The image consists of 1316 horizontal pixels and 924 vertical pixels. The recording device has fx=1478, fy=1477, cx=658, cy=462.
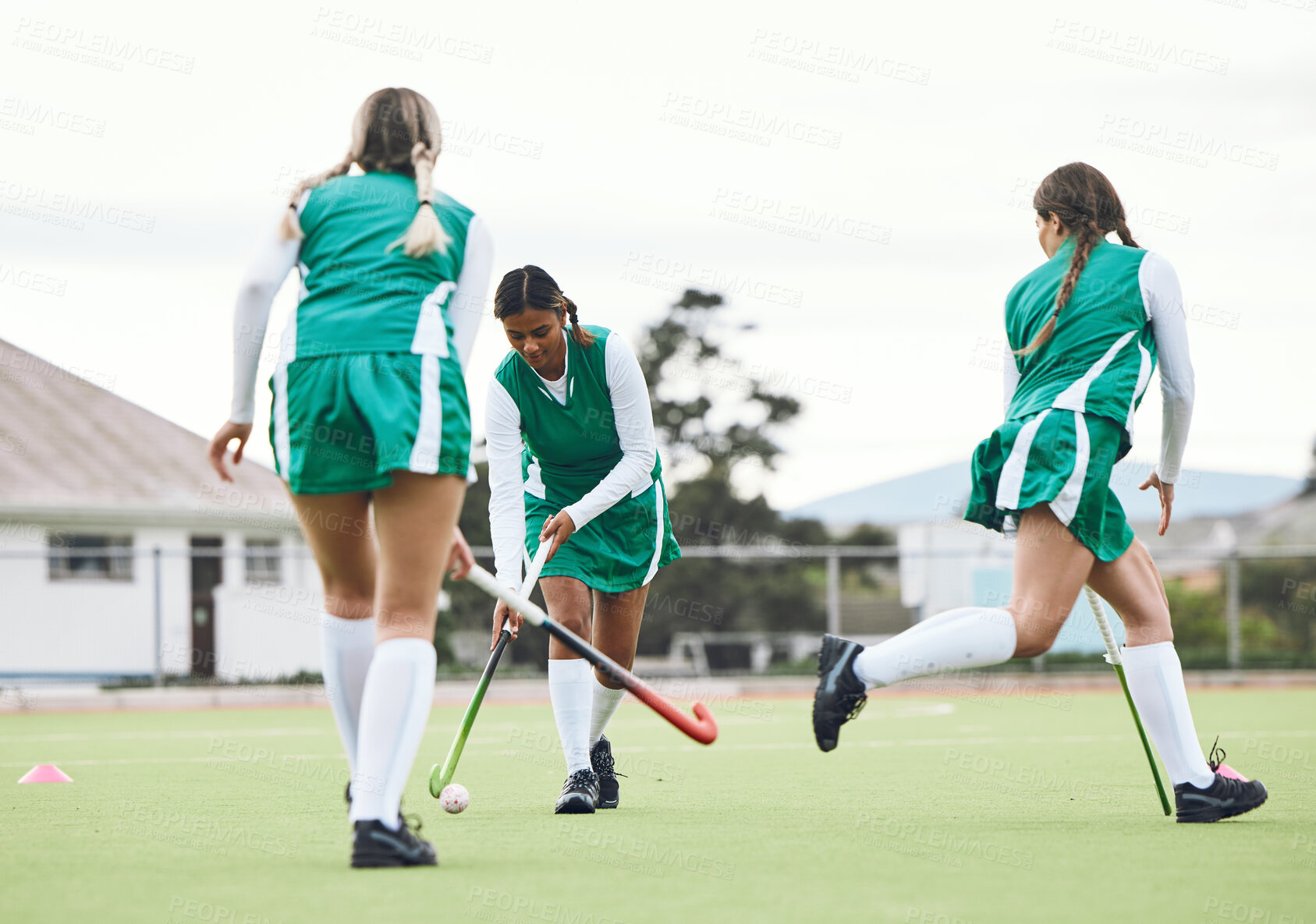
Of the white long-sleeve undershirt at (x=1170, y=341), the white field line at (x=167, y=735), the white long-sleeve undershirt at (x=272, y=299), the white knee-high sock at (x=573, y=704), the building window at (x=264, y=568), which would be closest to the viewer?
the white long-sleeve undershirt at (x=272, y=299)

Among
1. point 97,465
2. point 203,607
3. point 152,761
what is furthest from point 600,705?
point 97,465

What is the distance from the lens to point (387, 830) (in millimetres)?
3361

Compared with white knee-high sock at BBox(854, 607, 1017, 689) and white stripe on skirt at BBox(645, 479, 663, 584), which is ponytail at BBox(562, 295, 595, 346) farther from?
white knee-high sock at BBox(854, 607, 1017, 689)

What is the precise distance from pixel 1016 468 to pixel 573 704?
1825 mm

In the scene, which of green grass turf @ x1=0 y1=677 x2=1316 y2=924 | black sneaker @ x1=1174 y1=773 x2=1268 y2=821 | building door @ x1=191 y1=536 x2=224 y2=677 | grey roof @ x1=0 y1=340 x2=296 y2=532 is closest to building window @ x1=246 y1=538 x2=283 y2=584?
grey roof @ x1=0 y1=340 x2=296 y2=532

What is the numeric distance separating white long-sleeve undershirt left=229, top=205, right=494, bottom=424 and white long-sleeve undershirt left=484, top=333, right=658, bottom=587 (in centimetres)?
146

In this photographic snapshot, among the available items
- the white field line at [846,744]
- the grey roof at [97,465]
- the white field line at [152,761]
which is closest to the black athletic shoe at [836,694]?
the white field line at [846,744]

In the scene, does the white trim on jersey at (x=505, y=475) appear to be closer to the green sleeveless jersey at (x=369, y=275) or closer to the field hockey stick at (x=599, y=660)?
the field hockey stick at (x=599, y=660)

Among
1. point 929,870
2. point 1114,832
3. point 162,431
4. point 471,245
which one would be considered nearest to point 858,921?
point 929,870

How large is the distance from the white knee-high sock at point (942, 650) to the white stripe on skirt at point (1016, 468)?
0.30 m

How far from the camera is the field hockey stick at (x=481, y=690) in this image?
191 inches

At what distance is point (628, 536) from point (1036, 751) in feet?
10.8

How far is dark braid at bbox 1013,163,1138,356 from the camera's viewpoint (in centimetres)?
433

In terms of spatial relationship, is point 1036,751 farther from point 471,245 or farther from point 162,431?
point 162,431
